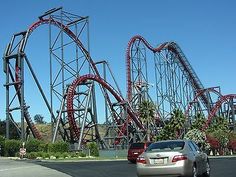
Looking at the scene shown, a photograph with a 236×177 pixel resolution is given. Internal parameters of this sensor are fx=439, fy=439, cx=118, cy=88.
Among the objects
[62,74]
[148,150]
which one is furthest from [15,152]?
[148,150]

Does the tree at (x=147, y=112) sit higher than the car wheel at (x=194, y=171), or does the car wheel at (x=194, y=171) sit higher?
the tree at (x=147, y=112)

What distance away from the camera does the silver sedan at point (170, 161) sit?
1385 centimetres

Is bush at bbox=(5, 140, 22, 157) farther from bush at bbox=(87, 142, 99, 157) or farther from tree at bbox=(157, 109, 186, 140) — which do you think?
tree at bbox=(157, 109, 186, 140)

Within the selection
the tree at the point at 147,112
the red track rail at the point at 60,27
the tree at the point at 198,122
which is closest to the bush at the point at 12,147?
the red track rail at the point at 60,27

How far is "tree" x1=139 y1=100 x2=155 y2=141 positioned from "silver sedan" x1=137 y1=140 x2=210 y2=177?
54203 mm

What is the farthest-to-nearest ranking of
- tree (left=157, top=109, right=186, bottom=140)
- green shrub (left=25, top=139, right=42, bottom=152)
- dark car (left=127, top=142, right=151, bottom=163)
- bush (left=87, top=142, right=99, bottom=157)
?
tree (left=157, top=109, right=186, bottom=140) < bush (left=87, top=142, right=99, bottom=157) < green shrub (left=25, top=139, right=42, bottom=152) < dark car (left=127, top=142, right=151, bottom=163)

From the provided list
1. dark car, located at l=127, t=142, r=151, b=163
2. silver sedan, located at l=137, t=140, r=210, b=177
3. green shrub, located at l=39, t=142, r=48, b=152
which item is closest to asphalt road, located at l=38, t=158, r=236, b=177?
silver sedan, located at l=137, t=140, r=210, b=177

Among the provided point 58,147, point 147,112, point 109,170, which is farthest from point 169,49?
point 109,170

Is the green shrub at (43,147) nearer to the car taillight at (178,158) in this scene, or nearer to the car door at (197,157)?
the car door at (197,157)

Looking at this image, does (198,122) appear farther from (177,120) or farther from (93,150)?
(93,150)

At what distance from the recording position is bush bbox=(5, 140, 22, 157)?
46125mm

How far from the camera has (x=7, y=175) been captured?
62.6 ft

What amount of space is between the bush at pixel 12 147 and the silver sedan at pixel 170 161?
3347cm

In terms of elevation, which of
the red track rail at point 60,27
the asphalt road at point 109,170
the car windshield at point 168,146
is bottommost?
the asphalt road at point 109,170
